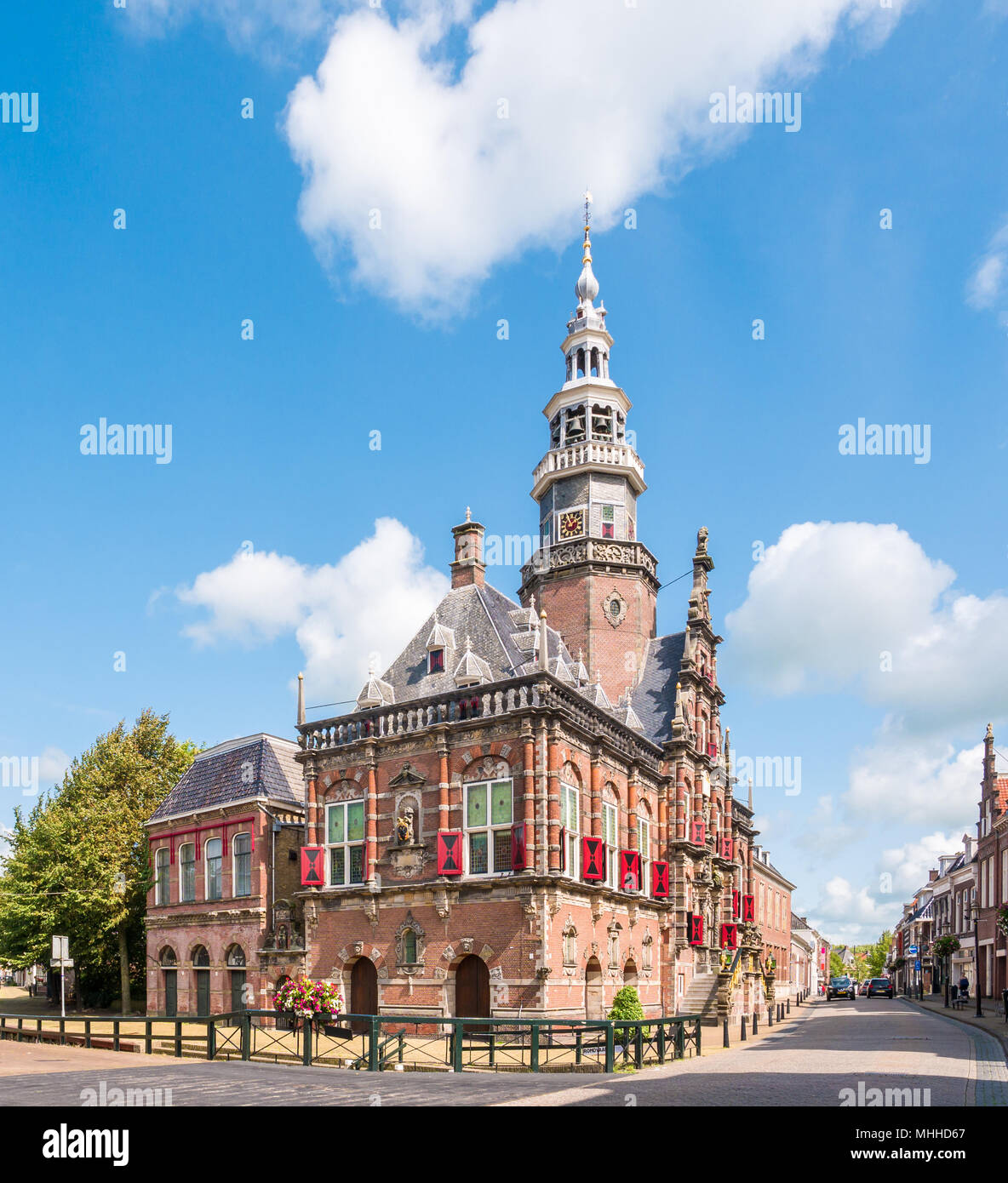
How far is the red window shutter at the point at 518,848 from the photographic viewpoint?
2831 centimetres

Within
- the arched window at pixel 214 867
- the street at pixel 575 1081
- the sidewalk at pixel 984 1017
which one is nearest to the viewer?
the street at pixel 575 1081

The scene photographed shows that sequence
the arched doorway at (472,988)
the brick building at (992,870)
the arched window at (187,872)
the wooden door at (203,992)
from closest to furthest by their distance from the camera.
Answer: the arched doorway at (472,988) → the wooden door at (203,992) → the arched window at (187,872) → the brick building at (992,870)

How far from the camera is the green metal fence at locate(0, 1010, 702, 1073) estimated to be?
21.0 m

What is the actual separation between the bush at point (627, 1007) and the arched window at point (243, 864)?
15049mm

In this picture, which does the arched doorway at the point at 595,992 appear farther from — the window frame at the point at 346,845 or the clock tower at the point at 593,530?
the clock tower at the point at 593,530

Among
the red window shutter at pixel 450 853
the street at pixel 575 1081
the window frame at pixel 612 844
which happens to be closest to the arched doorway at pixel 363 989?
the red window shutter at pixel 450 853

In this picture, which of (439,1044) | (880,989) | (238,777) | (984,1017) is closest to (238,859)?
(238,777)

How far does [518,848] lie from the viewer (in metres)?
28.5

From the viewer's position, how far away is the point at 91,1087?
55.9ft

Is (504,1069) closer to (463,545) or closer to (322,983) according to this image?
(322,983)
